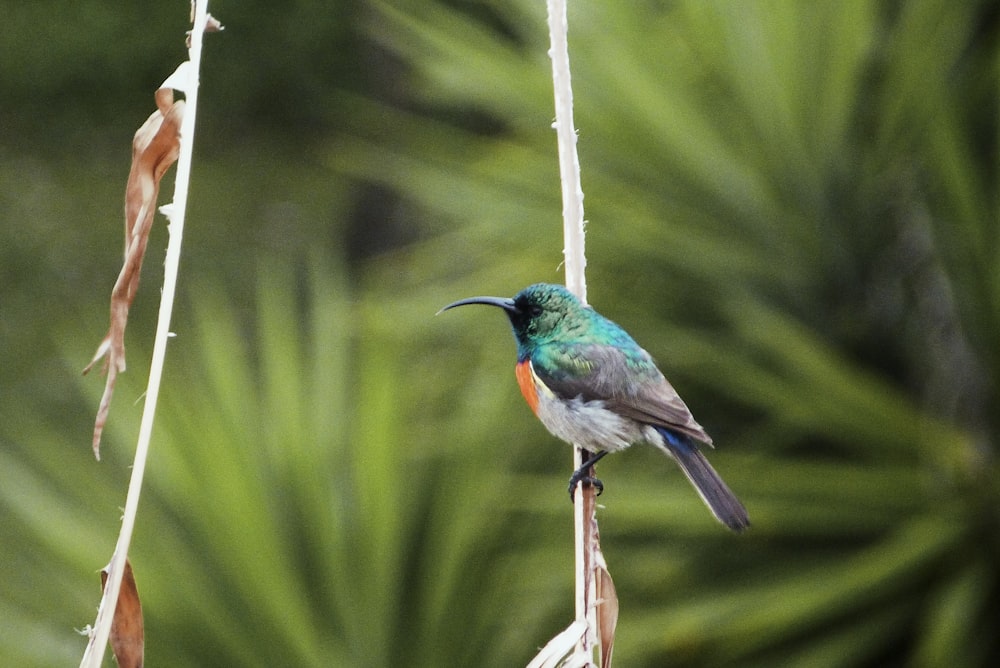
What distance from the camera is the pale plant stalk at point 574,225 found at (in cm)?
99

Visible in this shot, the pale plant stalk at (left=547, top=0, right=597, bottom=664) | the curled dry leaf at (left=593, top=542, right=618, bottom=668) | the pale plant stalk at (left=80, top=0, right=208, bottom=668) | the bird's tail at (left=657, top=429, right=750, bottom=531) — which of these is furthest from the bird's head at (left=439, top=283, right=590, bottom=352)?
the pale plant stalk at (left=80, top=0, right=208, bottom=668)

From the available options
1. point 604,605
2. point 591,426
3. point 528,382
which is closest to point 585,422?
point 591,426

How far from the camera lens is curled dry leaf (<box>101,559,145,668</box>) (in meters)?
0.84

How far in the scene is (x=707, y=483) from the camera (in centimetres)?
153

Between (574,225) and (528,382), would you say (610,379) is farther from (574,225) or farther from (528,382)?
(574,225)

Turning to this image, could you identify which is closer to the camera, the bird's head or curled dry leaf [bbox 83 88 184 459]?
curled dry leaf [bbox 83 88 184 459]

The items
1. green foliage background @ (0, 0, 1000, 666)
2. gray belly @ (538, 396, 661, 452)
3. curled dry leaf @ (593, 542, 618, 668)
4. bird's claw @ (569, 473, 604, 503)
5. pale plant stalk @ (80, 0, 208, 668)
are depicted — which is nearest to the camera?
pale plant stalk @ (80, 0, 208, 668)

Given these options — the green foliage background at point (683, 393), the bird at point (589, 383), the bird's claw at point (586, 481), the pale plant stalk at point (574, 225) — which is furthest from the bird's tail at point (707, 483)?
the green foliage background at point (683, 393)

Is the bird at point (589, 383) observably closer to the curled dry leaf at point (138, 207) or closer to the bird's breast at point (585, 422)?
the bird's breast at point (585, 422)

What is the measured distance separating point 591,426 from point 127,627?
86cm

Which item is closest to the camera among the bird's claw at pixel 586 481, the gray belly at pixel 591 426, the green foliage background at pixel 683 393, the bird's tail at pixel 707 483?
the bird's claw at pixel 586 481

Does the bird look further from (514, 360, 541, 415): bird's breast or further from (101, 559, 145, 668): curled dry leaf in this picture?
(101, 559, 145, 668): curled dry leaf

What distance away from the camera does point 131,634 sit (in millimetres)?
852

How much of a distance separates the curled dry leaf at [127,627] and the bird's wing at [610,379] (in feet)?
2.84
